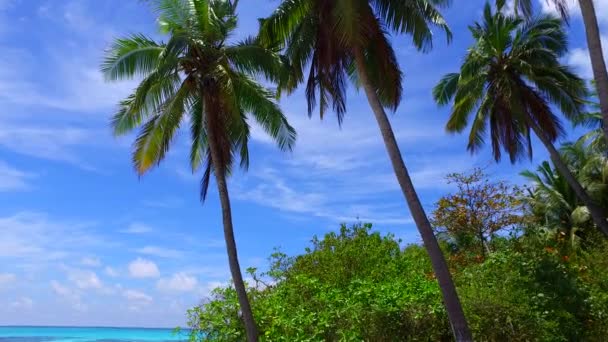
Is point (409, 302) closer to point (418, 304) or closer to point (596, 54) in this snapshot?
point (418, 304)

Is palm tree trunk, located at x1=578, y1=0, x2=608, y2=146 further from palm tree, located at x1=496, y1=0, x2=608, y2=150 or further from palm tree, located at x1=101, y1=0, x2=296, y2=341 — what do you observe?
palm tree, located at x1=101, y1=0, x2=296, y2=341

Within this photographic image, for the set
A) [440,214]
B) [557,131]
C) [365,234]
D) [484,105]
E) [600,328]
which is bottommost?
[600,328]

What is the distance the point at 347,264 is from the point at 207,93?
223 inches

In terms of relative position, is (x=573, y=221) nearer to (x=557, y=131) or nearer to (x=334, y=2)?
(x=557, y=131)

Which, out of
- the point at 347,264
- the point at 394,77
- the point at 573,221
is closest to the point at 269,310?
the point at 347,264

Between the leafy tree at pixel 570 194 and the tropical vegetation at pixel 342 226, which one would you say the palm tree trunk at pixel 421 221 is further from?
the leafy tree at pixel 570 194

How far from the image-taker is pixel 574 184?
58.7 ft

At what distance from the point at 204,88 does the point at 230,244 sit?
3.60 m

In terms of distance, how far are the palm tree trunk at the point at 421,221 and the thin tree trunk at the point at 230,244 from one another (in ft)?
11.9

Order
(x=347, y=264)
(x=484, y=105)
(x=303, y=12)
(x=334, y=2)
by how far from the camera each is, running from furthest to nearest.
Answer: (x=484, y=105) → (x=347, y=264) → (x=303, y=12) → (x=334, y=2)

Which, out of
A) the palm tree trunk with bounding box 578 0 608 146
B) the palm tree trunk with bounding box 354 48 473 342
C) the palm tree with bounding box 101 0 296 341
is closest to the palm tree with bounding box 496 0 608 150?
the palm tree trunk with bounding box 578 0 608 146

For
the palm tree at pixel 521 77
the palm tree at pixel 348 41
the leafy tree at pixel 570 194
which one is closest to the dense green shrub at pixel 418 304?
the palm tree at pixel 348 41

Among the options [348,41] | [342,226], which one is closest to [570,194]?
[342,226]

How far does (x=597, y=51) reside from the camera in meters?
9.50
